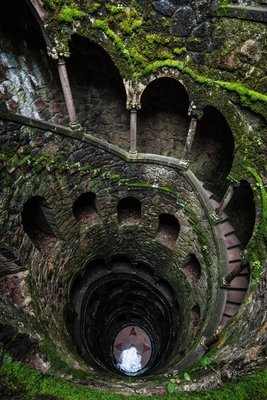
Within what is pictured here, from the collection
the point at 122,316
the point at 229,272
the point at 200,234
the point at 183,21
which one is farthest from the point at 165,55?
the point at 122,316

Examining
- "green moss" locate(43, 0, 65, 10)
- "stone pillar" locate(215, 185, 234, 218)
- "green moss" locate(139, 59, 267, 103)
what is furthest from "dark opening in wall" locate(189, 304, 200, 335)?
"green moss" locate(43, 0, 65, 10)

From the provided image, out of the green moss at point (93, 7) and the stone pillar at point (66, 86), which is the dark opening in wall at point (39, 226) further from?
the green moss at point (93, 7)

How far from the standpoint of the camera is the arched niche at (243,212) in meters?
10.5

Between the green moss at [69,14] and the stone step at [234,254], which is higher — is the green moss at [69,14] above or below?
above

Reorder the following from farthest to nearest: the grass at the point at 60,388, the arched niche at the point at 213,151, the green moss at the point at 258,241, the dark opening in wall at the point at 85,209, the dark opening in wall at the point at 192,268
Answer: the dark opening in wall at the point at 192,268 < the dark opening in wall at the point at 85,209 < the arched niche at the point at 213,151 < the green moss at the point at 258,241 < the grass at the point at 60,388

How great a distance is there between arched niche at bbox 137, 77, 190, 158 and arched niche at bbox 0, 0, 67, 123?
3.10m

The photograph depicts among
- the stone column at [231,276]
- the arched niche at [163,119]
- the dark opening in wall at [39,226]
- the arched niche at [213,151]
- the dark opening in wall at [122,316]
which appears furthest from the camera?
the dark opening in wall at [122,316]

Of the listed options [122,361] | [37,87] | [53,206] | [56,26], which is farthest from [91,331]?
[56,26]

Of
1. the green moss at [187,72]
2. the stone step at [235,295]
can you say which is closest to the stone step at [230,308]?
the stone step at [235,295]

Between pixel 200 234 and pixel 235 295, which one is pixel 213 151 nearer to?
pixel 200 234

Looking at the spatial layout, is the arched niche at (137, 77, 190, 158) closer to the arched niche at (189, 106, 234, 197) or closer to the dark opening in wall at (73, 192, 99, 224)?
the arched niche at (189, 106, 234, 197)

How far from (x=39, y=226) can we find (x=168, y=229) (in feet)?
18.1

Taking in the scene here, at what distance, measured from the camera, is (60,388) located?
4.07 m

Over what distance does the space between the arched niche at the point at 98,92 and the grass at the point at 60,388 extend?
7949 mm
